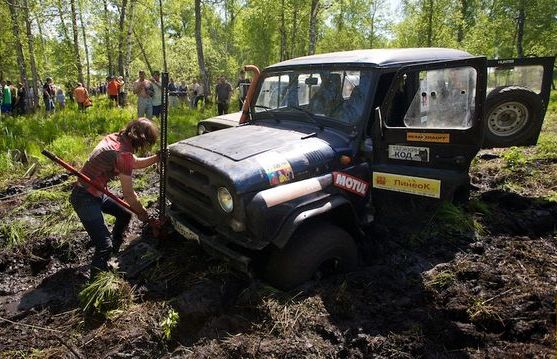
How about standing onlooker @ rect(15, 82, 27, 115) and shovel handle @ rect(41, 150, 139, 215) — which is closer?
shovel handle @ rect(41, 150, 139, 215)

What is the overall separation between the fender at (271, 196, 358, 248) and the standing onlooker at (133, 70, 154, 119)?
8720mm

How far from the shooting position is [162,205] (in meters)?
3.96

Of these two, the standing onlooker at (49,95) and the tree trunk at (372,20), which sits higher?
the tree trunk at (372,20)

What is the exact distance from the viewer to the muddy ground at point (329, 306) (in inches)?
112

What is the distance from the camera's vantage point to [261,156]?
346cm

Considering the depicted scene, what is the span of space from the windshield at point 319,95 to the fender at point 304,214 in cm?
83

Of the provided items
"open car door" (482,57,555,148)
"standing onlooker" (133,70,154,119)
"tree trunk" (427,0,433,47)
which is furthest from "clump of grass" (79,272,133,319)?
"tree trunk" (427,0,433,47)

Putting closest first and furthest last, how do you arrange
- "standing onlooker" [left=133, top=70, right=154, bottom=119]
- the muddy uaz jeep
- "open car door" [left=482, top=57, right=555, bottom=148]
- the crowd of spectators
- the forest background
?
the muddy uaz jeep, "open car door" [left=482, top=57, right=555, bottom=148], "standing onlooker" [left=133, top=70, right=154, bottom=119], the crowd of spectators, the forest background

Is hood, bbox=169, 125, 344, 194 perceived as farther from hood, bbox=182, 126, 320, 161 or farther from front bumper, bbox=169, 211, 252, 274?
front bumper, bbox=169, 211, 252, 274

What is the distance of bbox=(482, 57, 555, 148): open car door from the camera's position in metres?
5.40

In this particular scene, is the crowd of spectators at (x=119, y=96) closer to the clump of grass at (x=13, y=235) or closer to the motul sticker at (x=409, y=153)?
the clump of grass at (x=13, y=235)

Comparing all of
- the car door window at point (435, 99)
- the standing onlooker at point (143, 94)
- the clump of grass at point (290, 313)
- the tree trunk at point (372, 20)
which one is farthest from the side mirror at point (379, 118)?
the tree trunk at point (372, 20)

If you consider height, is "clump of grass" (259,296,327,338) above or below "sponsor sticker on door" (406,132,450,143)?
below

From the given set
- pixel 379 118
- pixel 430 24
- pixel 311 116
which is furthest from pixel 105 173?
pixel 430 24
